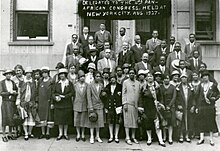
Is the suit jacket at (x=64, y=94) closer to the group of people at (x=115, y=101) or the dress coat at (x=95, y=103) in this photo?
the group of people at (x=115, y=101)

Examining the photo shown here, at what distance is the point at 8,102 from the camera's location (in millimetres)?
10539

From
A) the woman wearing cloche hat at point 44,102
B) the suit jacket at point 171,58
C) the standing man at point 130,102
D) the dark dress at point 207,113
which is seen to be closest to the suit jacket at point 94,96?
the standing man at point 130,102

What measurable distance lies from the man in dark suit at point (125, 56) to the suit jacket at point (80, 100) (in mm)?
1484

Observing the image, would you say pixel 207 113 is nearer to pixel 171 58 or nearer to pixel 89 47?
pixel 171 58

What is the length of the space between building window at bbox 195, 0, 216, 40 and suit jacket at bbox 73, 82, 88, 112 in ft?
17.2

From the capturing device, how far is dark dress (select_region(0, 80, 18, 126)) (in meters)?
10.5

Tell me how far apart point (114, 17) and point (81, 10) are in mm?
1111

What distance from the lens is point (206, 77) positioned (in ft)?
34.4

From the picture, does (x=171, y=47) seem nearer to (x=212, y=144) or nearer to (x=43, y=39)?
(x=212, y=144)

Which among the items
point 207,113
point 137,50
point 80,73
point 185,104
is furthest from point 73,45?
point 207,113

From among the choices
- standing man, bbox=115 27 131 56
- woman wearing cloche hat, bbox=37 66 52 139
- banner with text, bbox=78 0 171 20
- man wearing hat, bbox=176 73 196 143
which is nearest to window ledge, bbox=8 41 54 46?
banner with text, bbox=78 0 171 20

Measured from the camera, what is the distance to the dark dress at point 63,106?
10.5 meters

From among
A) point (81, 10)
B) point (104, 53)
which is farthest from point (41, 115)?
point (81, 10)

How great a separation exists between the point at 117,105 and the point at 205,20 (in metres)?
5.34
